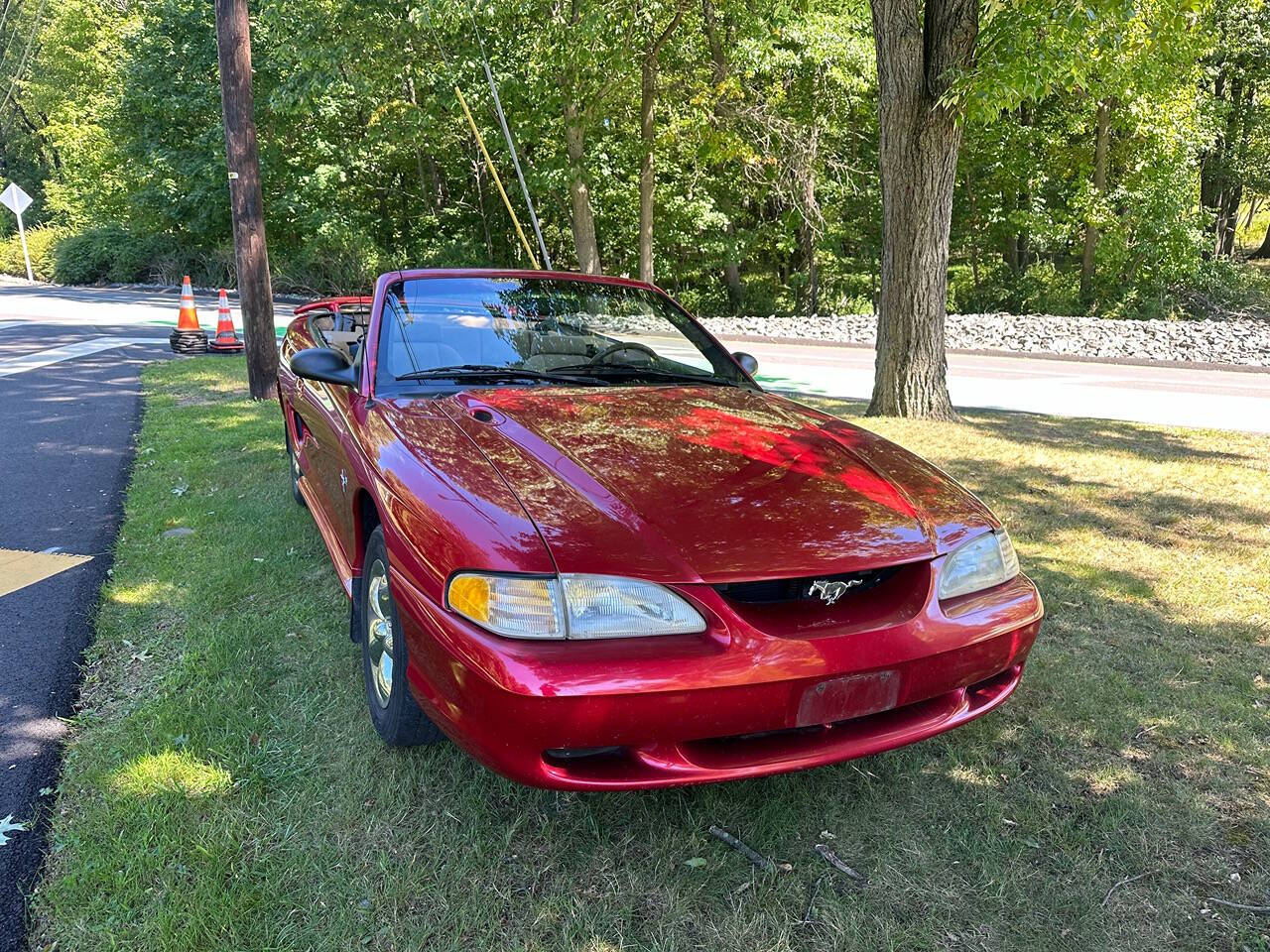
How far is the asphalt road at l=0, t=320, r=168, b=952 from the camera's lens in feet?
8.21

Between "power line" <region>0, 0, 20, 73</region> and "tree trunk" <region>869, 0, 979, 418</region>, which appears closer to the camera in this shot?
"tree trunk" <region>869, 0, 979, 418</region>

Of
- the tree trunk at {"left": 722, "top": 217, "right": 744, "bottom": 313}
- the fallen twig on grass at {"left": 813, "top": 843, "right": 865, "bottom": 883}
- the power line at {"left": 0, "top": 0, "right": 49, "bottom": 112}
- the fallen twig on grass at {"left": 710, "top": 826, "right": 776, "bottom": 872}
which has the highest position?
the power line at {"left": 0, "top": 0, "right": 49, "bottom": 112}

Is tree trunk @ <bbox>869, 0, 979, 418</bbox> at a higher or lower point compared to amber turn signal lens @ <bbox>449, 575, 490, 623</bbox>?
higher

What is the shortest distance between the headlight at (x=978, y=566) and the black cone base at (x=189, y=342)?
1250 cm

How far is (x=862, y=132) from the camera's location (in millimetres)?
25469

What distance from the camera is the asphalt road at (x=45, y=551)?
98.6 inches

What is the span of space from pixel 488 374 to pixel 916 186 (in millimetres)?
5420

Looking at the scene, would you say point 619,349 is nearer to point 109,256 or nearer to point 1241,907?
point 1241,907

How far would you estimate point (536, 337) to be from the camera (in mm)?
3555

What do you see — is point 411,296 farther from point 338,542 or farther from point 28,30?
point 28,30

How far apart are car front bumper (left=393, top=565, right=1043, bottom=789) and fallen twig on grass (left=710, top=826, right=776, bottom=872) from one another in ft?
1.16

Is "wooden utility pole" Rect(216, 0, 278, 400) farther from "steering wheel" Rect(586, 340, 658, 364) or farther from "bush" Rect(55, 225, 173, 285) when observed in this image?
"bush" Rect(55, 225, 173, 285)

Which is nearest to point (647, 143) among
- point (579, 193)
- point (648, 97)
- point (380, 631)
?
point (648, 97)

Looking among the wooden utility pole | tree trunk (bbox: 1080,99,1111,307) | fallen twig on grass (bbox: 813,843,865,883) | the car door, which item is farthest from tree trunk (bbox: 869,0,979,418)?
tree trunk (bbox: 1080,99,1111,307)
